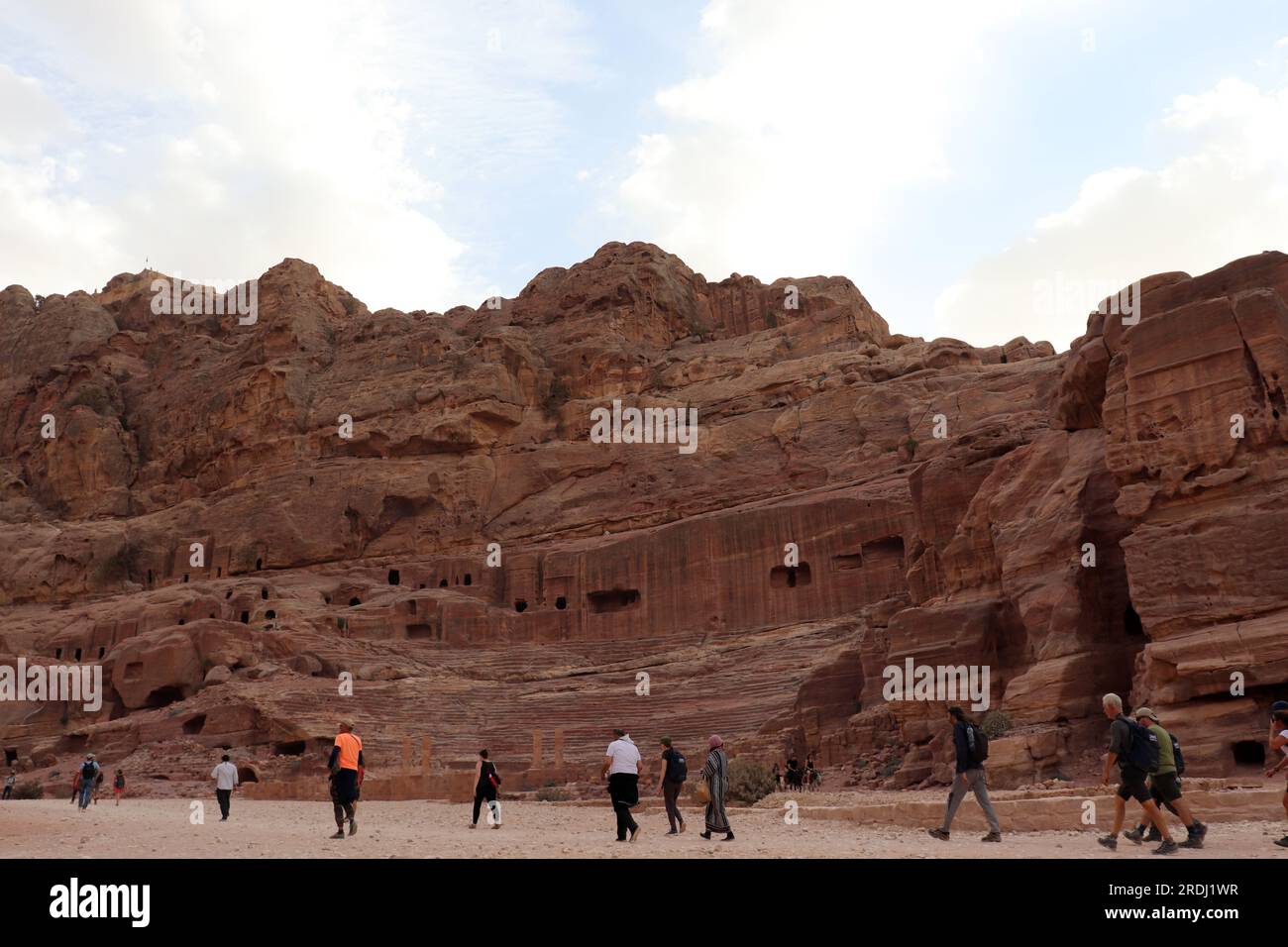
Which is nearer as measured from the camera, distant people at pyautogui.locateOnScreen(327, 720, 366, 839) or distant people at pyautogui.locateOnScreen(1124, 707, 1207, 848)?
distant people at pyautogui.locateOnScreen(1124, 707, 1207, 848)

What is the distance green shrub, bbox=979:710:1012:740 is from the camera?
750 inches

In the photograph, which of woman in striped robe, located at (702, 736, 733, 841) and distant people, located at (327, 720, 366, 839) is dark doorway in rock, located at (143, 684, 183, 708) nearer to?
Result: distant people, located at (327, 720, 366, 839)

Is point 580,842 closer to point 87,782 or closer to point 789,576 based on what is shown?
point 87,782

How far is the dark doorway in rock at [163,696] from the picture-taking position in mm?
41844

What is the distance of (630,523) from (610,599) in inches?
259

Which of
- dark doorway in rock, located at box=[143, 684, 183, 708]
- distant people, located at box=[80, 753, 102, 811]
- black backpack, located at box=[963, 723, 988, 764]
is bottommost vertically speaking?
distant people, located at box=[80, 753, 102, 811]

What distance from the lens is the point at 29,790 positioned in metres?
33.1

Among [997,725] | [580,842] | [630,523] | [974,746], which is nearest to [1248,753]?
[997,725]

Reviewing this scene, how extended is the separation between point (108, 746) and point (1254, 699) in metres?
33.1

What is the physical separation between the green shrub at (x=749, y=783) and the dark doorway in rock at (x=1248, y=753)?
7.46 meters

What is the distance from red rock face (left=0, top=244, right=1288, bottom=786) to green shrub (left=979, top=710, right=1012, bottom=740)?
6.6 inches

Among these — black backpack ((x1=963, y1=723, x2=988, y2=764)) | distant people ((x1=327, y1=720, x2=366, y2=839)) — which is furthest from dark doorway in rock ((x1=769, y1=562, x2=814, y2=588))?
black backpack ((x1=963, y1=723, x2=988, y2=764))

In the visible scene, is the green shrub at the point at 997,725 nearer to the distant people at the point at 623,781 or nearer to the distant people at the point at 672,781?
the distant people at the point at 672,781
